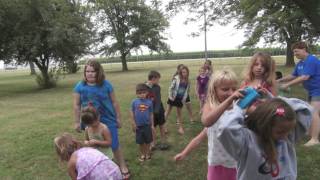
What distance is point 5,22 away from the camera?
2283cm

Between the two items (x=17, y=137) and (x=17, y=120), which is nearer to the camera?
(x=17, y=137)

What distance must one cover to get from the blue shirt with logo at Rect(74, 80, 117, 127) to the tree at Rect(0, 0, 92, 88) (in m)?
16.8

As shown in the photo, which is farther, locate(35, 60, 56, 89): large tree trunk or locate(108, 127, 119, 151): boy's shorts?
locate(35, 60, 56, 89): large tree trunk

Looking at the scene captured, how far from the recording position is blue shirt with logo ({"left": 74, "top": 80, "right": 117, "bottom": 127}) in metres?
6.07

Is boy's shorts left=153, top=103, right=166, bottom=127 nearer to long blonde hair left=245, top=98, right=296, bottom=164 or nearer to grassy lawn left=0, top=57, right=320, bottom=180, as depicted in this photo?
grassy lawn left=0, top=57, right=320, bottom=180

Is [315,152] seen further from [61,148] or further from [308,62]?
[61,148]

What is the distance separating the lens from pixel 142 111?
24.1 ft

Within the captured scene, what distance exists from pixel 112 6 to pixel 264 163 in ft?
147

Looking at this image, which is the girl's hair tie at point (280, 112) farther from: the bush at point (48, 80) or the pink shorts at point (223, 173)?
the bush at point (48, 80)

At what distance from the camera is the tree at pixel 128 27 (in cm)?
4700

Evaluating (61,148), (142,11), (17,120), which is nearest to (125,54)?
(142,11)

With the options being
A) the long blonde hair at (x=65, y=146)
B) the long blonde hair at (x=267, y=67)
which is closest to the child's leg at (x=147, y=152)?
the long blonde hair at (x=267, y=67)

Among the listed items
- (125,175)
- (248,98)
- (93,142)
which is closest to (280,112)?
(248,98)

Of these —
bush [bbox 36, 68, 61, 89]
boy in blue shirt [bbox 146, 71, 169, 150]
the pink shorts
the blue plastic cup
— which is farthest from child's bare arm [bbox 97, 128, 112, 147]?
bush [bbox 36, 68, 61, 89]
